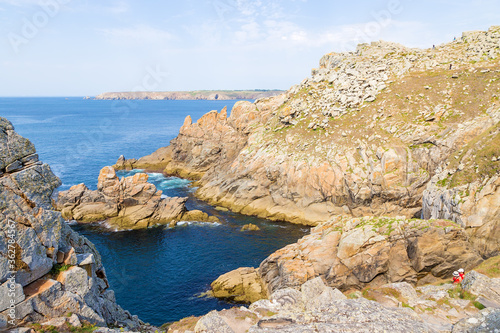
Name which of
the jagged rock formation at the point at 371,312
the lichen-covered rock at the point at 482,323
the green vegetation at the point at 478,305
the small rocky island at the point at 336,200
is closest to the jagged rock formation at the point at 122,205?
the small rocky island at the point at 336,200

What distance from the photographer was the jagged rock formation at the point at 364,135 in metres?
52.3

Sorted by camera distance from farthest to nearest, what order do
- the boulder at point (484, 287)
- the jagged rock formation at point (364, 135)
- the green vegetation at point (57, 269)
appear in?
the jagged rock formation at point (364, 135), the boulder at point (484, 287), the green vegetation at point (57, 269)

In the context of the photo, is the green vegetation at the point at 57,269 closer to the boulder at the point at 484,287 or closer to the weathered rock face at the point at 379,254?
the weathered rock face at the point at 379,254

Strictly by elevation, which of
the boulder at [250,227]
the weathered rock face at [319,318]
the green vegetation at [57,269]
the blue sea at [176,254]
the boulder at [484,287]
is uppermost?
the green vegetation at [57,269]

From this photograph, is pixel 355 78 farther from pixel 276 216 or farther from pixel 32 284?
pixel 32 284

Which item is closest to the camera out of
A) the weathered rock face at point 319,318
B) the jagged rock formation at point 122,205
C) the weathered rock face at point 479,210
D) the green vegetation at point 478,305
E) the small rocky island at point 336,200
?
the weathered rock face at point 319,318

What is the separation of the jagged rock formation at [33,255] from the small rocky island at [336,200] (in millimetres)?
78

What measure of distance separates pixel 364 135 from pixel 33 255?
5663 cm

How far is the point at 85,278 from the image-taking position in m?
18.2

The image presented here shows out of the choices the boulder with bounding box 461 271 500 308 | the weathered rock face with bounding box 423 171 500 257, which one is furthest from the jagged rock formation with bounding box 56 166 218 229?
the boulder with bounding box 461 271 500 308

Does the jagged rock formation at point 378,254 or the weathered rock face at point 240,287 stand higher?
the jagged rock formation at point 378,254

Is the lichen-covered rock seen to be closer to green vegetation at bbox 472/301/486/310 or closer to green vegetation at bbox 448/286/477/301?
green vegetation at bbox 472/301/486/310

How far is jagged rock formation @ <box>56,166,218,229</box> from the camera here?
58844 mm

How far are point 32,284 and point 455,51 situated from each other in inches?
3242
